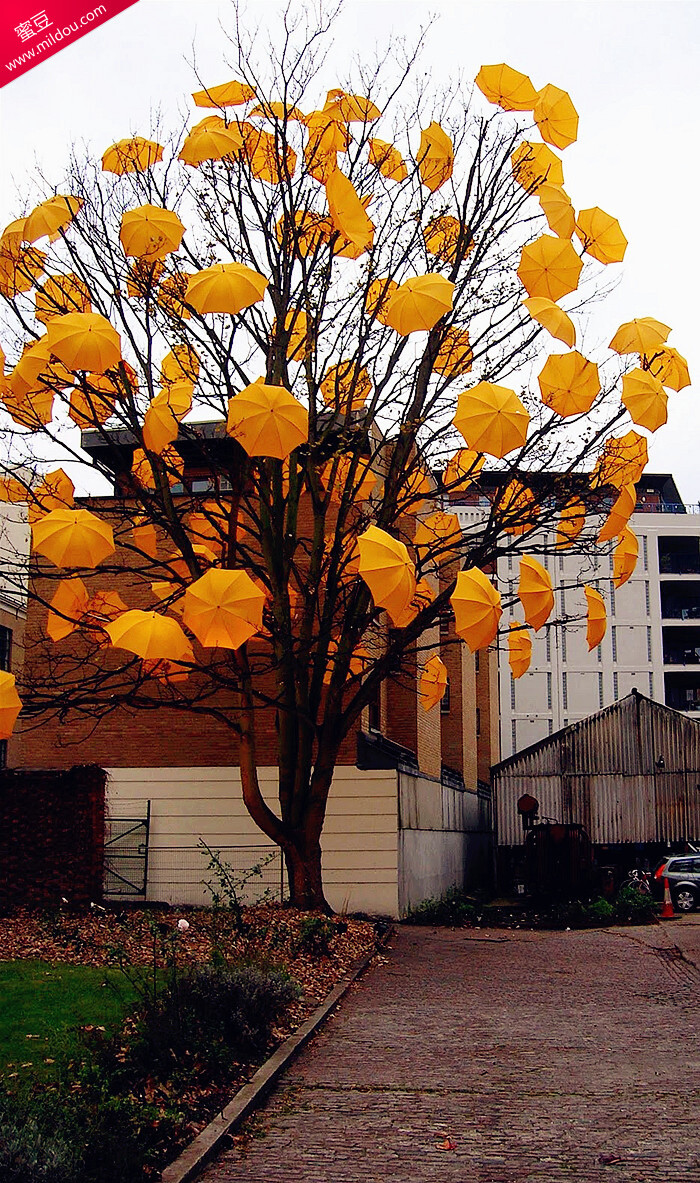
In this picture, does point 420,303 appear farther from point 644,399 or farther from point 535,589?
Answer: point 535,589

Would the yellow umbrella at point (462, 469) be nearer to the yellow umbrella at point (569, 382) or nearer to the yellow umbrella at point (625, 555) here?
the yellow umbrella at point (569, 382)

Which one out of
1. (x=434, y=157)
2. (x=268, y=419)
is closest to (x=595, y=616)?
(x=268, y=419)

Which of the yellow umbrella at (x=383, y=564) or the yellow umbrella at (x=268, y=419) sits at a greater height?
the yellow umbrella at (x=268, y=419)

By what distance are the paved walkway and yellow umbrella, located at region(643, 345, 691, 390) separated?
24.2 feet

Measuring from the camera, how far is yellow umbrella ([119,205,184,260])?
14.8m

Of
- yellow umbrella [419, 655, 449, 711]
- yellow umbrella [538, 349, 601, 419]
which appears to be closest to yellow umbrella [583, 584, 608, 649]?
yellow umbrella [538, 349, 601, 419]

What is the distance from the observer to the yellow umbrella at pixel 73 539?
14578 mm

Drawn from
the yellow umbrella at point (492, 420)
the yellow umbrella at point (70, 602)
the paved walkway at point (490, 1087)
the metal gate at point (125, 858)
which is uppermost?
the yellow umbrella at point (492, 420)

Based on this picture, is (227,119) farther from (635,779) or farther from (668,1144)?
(635,779)

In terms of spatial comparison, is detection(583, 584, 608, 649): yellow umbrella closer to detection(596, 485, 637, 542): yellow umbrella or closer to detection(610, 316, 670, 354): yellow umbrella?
detection(596, 485, 637, 542): yellow umbrella

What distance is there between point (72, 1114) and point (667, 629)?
64264 mm

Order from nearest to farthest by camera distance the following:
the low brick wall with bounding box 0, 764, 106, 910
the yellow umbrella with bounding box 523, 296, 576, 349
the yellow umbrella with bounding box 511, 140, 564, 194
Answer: the yellow umbrella with bounding box 523, 296, 576, 349
the yellow umbrella with bounding box 511, 140, 564, 194
the low brick wall with bounding box 0, 764, 106, 910

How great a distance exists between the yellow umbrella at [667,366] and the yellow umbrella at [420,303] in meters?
3.06

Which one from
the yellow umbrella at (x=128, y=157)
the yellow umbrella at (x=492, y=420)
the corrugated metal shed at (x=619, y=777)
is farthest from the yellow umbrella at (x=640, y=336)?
the corrugated metal shed at (x=619, y=777)
